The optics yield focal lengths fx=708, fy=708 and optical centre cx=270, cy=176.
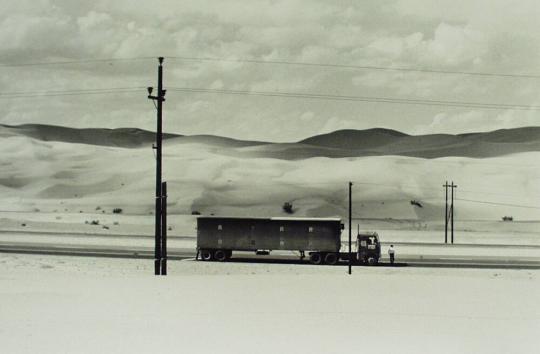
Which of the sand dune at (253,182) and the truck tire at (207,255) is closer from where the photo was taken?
the truck tire at (207,255)

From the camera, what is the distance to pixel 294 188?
131 meters

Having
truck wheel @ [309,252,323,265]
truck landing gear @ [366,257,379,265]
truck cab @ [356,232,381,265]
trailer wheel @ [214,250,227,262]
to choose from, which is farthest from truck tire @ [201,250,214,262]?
truck landing gear @ [366,257,379,265]

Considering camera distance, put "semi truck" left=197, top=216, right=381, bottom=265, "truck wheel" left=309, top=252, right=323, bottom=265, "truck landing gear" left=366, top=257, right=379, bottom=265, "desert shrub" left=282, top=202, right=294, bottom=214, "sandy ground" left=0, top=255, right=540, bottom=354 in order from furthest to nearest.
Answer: "desert shrub" left=282, top=202, right=294, bottom=214
"truck wheel" left=309, top=252, right=323, bottom=265
"semi truck" left=197, top=216, right=381, bottom=265
"truck landing gear" left=366, top=257, right=379, bottom=265
"sandy ground" left=0, top=255, right=540, bottom=354

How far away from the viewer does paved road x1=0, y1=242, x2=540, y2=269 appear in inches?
1790

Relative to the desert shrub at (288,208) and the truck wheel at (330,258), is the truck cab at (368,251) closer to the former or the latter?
the truck wheel at (330,258)

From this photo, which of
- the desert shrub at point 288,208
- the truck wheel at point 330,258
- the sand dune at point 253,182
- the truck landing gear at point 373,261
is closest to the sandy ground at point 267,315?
the truck landing gear at point 373,261

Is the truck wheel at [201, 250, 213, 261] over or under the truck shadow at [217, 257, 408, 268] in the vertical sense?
over

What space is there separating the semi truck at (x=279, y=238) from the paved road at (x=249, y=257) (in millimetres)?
866

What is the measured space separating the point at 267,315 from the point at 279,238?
93.2 feet

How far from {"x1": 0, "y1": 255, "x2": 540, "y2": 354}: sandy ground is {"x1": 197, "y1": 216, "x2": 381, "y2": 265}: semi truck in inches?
736

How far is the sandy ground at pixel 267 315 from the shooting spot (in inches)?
584

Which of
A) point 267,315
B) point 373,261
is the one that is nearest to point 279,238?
point 373,261

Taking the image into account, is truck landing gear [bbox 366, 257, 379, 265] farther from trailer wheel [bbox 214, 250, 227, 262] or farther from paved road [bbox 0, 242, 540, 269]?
trailer wheel [bbox 214, 250, 227, 262]

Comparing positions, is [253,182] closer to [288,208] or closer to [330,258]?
[288,208]
